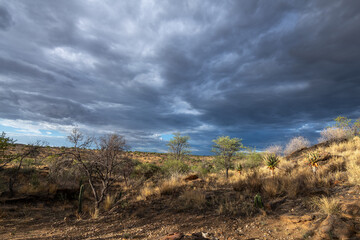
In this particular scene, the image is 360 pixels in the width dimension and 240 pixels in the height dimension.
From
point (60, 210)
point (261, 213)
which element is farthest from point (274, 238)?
point (60, 210)

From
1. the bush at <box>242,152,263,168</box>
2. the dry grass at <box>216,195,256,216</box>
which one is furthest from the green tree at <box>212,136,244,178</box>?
the dry grass at <box>216,195,256,216</box>

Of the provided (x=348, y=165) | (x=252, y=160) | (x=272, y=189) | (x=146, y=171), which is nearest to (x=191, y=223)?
(x=272, y=189)

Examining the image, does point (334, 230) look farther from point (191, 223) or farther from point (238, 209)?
point (191, 223)

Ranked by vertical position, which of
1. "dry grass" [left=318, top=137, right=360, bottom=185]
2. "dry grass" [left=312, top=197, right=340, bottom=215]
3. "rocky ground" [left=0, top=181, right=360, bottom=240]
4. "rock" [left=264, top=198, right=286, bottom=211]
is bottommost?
"rocky ground" [left=0, top=181, right=360, bottom=240]

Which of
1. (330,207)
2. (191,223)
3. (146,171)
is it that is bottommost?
(191,223)

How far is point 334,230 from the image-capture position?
5648 millimetres

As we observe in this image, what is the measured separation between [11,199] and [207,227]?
13.7 metres

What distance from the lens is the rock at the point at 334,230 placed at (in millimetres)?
5500

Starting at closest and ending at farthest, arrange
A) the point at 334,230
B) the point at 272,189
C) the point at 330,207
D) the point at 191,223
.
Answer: the point at 334,230 < the point at 330,207 < the point at 191,223 < the point at 272,189

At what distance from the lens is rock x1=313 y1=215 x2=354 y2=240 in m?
5.50

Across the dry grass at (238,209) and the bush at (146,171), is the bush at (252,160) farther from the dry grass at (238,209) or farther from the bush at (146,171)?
the dry grass at (238,209)

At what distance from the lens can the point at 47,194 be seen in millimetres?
14320

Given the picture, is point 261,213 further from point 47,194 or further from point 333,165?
point 47,194

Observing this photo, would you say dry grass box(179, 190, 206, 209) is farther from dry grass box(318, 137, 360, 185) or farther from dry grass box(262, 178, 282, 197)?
dry grass box(318, 137, 360, 185)
